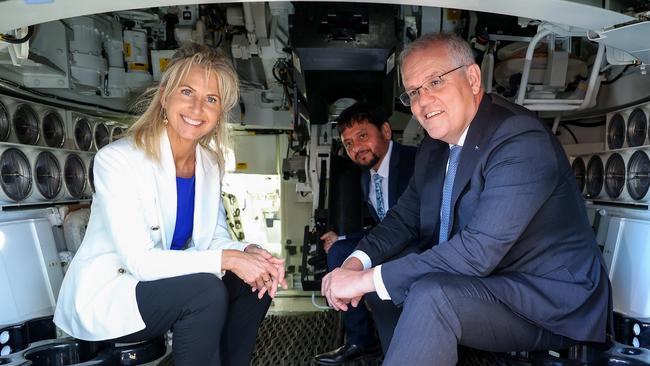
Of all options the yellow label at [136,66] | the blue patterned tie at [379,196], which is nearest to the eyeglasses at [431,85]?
the blue patterned tie at [379,196]

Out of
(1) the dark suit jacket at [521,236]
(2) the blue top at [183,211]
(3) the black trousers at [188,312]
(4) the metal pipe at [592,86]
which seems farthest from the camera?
(4) the metal pipe at [592,86]

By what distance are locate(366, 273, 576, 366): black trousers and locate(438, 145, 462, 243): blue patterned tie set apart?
0.43 m

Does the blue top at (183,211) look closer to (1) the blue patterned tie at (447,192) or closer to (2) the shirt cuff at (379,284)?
(2) the shirt cuff at (379,284)

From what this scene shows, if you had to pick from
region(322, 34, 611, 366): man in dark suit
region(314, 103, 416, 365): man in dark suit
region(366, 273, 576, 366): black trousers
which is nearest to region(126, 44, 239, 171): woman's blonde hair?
region(322, 34, 611, 366): man in dark suit

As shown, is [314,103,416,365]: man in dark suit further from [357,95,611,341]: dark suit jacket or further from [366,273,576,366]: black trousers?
[366,273,576,366]: black trousers

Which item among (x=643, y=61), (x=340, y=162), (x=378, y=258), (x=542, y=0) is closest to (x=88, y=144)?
(x=340, y=162)

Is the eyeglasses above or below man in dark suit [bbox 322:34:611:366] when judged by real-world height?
above

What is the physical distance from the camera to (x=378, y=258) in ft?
7.13

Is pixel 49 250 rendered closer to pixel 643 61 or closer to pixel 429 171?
pixel 429 171

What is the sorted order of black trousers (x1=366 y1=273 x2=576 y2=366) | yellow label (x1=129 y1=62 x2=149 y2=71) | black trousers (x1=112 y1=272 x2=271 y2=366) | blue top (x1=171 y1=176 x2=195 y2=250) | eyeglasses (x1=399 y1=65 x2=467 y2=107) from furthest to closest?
yellow label (x1=129 y1=62 x2=149 y2=71) → blue top (x1=171 y1=176 x2=195 y2=250) → eyeglasses (x1=399 y1=65 x2=467 y2=107) → black trousers (x1=112 y1=272 x2=271 y2=366) → black trousers (x1=366 y1=273 x2=576 y2=366)

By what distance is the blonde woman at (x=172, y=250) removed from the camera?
1.70 metres

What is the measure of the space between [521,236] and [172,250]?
125 centimetres

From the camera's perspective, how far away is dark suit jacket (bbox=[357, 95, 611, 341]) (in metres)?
1.57

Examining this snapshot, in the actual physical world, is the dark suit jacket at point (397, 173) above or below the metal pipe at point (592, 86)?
below
